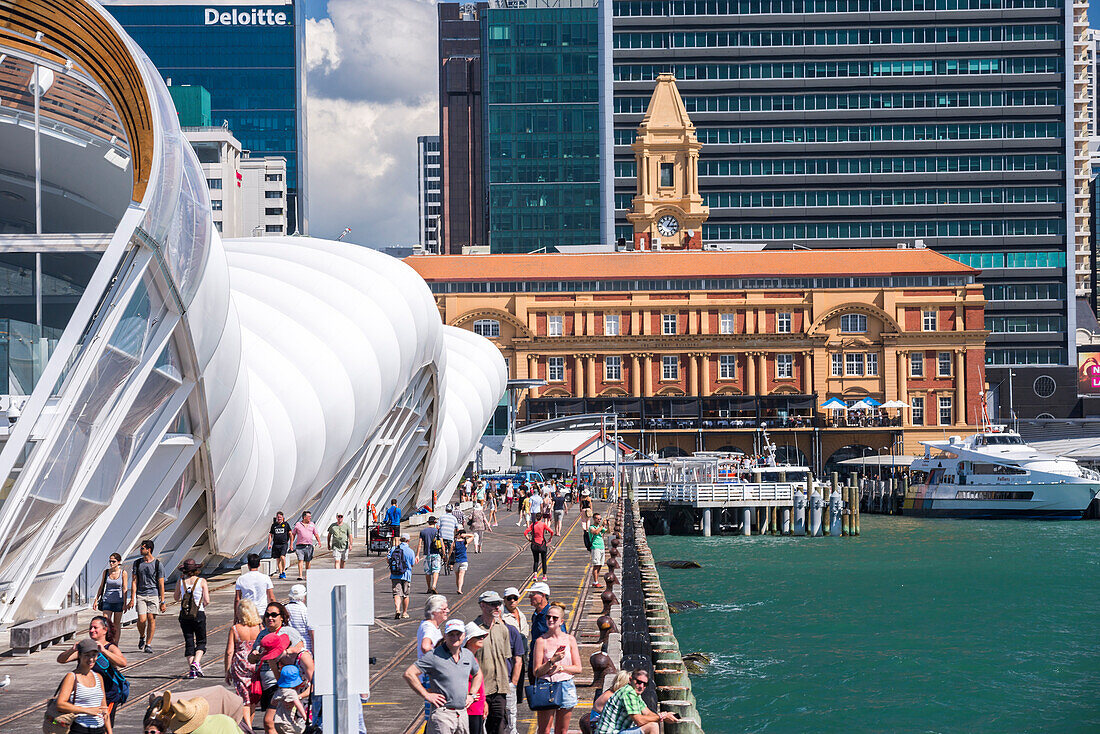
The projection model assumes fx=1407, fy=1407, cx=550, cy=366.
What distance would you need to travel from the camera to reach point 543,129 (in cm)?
14738

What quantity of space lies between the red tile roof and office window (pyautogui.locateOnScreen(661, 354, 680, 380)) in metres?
6.61

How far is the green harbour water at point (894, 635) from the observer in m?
27.3

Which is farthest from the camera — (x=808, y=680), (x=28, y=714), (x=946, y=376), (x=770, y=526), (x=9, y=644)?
(x=946, y=376)

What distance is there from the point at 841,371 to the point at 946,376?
27.4 feet

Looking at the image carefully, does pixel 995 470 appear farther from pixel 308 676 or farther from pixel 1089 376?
pixel 308 676

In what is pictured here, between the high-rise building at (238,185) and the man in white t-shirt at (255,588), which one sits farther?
the high-rise building at (238,185)

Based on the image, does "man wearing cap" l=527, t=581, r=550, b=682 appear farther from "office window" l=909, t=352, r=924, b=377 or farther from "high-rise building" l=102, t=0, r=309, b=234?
"high-rise building" l=102, t=0, r=309, b=234

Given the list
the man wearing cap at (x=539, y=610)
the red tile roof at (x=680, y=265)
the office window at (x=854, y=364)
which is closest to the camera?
the man wearing cap at (x=539, y=610)

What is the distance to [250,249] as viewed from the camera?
129 feet

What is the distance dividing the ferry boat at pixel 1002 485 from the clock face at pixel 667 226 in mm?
49082

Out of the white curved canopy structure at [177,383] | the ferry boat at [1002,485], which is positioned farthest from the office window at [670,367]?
the white curved canopy structure at [177,383]

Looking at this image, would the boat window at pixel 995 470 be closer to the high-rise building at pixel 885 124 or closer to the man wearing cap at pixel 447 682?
the high-rise building at pixel 885 124

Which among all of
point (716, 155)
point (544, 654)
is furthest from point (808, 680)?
point (716, 155)

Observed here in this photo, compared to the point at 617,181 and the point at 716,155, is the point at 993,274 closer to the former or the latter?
the point at 716,155
